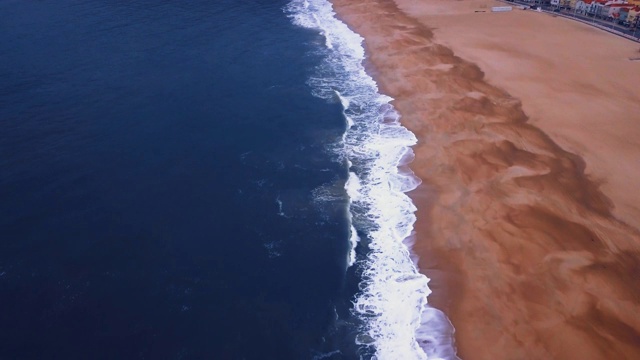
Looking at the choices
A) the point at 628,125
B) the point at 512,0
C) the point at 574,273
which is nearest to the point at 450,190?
the point at 574,273

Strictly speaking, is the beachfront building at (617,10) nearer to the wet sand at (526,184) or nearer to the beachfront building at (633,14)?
the beachfront building at (633,14)

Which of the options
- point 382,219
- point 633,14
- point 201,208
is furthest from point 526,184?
point 633,14

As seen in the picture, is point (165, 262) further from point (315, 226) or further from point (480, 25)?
point (480, 25)

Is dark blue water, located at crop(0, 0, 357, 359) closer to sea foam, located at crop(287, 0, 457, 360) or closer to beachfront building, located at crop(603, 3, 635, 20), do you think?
sea foam, located at crop(287, 0, 457, 360)

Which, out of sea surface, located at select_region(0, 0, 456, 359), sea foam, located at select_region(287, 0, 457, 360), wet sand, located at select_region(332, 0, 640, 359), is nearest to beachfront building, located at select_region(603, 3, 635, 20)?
wet sand, located at select_region(332, 0, 640, 359)

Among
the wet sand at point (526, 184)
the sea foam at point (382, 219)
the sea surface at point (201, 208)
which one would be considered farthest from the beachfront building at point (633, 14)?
the sea surface at point (201, 208)
